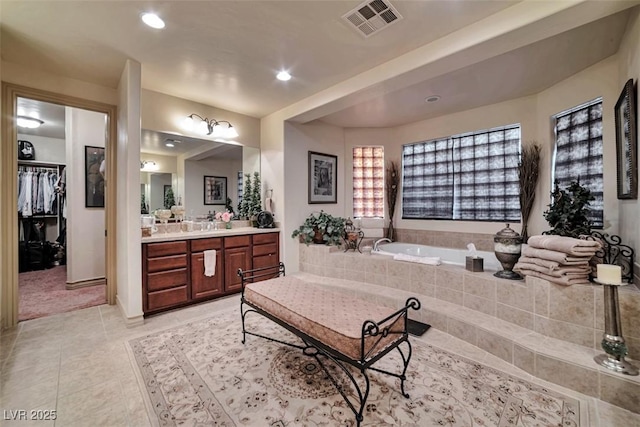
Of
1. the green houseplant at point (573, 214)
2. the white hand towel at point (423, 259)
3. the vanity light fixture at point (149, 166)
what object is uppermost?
the vanity light fixture at point (149, 166)

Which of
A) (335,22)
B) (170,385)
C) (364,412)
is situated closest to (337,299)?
(364,412)

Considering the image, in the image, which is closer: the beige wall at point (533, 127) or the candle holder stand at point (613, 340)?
the candle holder stand at point (613, 340)

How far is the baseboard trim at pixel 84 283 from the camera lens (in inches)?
156

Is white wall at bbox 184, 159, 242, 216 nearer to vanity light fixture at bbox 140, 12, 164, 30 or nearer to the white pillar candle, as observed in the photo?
vanity light fixture at bbox 140, 12, 164, 30

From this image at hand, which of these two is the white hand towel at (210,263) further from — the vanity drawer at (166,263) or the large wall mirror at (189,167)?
the large wall mirror at (189,167)

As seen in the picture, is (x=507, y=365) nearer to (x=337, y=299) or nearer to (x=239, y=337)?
(x=337, y=299)

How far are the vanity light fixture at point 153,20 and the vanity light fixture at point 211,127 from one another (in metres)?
1.56

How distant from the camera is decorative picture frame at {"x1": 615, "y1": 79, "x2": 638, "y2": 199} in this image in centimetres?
196

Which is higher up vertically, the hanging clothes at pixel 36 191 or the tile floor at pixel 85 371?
the hanging clothes at pixel 36 191

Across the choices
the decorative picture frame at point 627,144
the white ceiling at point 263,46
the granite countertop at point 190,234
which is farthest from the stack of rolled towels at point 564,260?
the granite countertop at point 190,234

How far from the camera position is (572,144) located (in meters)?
3.18

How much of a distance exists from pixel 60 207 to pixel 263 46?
5757 mm

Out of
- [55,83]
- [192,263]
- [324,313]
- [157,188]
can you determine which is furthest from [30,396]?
[55,83]

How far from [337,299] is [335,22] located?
2.28m
